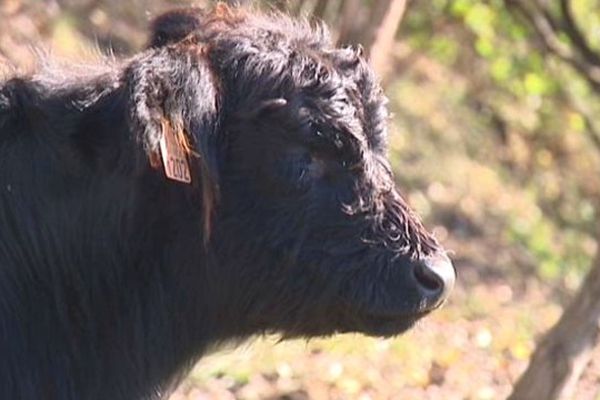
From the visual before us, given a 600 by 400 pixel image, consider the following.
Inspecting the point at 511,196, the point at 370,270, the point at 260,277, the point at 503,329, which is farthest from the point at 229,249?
the point at 511,196

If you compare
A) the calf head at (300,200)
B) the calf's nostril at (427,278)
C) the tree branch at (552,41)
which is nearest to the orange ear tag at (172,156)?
the calf head at (300,200)

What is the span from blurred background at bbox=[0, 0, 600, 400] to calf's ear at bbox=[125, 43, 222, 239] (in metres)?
2.53

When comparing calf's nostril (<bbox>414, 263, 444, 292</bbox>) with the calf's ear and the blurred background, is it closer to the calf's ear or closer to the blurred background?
the calf's ear

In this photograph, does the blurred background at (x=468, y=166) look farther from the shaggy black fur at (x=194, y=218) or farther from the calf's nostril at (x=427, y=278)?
the calf's nostril at (x=427, y=278)

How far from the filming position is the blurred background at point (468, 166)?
7.86m

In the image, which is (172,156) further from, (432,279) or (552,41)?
(552,41)

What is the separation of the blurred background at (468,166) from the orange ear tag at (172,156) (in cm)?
277

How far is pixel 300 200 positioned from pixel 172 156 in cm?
48

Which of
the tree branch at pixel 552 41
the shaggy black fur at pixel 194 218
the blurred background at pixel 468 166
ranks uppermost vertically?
the shaggy black fur at pixel 194 218

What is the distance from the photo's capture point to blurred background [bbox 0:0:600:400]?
7.86 m

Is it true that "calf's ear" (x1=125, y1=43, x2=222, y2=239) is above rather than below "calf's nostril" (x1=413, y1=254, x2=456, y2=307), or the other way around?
above

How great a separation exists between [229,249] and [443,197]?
7.38 metres

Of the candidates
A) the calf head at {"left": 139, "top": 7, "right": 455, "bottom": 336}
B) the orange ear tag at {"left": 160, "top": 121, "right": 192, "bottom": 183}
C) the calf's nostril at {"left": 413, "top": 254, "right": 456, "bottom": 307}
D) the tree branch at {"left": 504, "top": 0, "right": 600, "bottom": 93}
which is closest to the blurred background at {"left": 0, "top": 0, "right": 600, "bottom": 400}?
the tree branch at {"left": 504, "top": 0, "right": 600, "bottom": 93}

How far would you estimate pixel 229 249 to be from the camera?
4.23 meters
